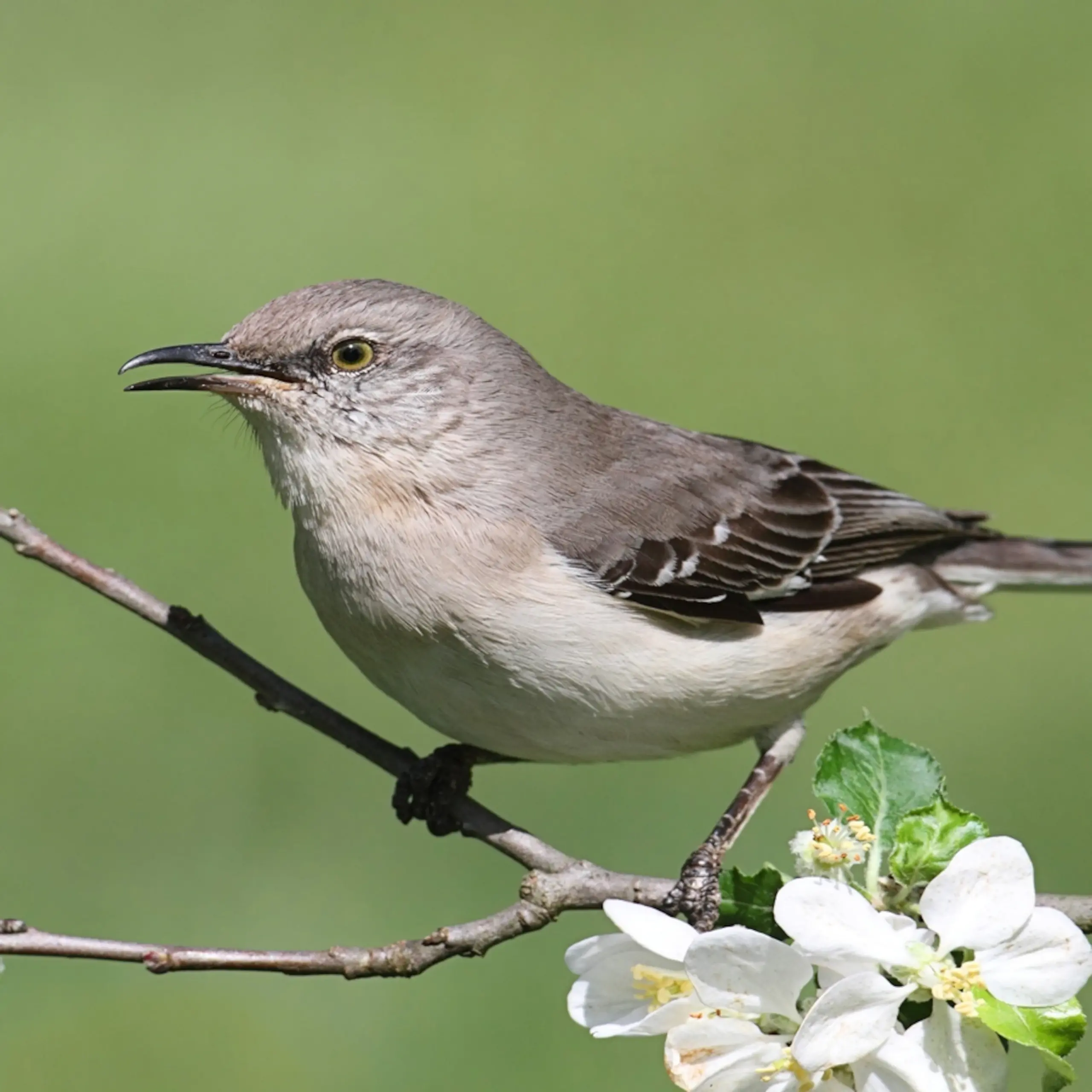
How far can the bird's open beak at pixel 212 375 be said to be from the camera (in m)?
4.41

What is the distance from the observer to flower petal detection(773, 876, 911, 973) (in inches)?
99.9

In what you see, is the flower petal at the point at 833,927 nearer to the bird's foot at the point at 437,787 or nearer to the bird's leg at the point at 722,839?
the bird's leg at the point at 722,839

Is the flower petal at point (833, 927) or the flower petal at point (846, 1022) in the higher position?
the flower petal at point (833, 927)

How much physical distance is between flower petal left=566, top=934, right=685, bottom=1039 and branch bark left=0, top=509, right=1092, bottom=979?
0.44 meters

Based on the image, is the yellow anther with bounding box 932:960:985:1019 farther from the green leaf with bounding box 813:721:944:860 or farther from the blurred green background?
the blurred green background

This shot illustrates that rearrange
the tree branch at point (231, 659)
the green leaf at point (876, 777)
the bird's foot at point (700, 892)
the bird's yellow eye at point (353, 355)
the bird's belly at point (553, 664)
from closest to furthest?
the green leaf at point (876, 777), the bird's foot at point (700, 892), the tree branch at point (231, 659), the bird's belly at point (553, 664), the bird's yellow eye at point (353, 355)

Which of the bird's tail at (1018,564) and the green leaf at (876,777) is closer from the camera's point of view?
the green leaf at (876,777)

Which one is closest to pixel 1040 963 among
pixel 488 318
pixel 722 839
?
pixel 722 839

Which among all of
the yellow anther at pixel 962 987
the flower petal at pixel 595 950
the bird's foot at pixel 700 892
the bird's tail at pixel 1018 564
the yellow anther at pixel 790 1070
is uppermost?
the bird's tail at pixel 1018 564

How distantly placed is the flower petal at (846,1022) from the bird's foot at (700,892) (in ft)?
3.14

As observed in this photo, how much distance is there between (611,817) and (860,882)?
188 inches

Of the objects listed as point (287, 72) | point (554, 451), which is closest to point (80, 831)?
point (554, 451)

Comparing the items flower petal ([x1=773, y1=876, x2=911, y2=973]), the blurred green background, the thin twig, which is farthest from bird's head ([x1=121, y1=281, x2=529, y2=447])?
flower petal ([x1=773, y1=876, x2=911, y2=973])

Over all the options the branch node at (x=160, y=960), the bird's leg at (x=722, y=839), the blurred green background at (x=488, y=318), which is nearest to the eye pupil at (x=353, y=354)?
the blurred green background at (x=488, y=318)
